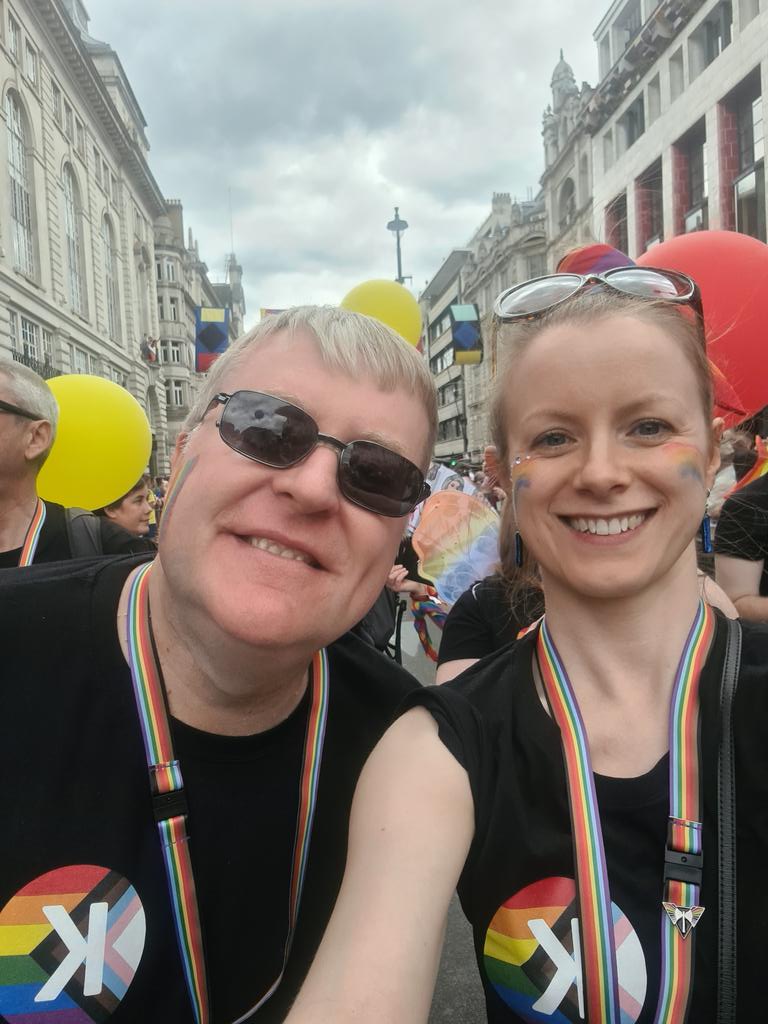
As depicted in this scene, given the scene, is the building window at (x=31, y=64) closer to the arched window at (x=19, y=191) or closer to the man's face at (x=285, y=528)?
the arched window at (x=19, y=191)

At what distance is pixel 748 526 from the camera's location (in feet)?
9.85

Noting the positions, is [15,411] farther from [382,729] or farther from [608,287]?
[608,287]

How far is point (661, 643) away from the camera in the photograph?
1414 millimetres

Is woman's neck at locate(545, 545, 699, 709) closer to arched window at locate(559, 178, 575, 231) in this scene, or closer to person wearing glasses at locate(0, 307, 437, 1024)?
person wearing glasses at locate(0, 307, 437, 1024)

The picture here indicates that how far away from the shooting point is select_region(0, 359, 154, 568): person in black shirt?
10.7 ft

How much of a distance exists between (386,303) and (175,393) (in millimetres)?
58878

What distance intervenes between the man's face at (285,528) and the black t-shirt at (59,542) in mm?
1863

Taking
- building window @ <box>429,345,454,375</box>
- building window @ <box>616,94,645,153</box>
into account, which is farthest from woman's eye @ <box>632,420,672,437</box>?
building window @ <box>429,345,454,375</box>

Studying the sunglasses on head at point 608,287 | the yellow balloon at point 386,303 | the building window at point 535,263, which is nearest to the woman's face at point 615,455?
the sunglasses on head at point 608,287

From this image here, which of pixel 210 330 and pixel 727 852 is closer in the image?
pixel 727 852

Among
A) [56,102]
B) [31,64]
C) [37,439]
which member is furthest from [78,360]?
[37,439]

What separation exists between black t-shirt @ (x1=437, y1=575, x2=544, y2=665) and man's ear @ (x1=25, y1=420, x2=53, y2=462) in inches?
87.0

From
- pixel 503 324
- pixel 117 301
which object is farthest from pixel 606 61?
pixel 503 324

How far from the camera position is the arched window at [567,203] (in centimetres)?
3984
